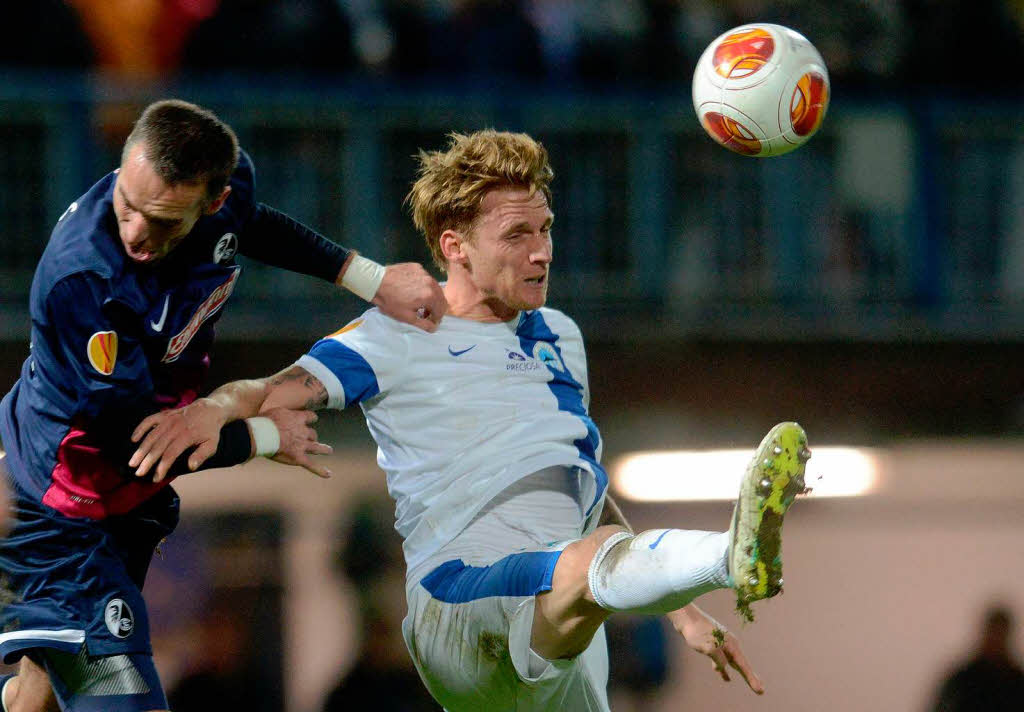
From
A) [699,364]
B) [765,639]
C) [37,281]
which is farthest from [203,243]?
[765,639]

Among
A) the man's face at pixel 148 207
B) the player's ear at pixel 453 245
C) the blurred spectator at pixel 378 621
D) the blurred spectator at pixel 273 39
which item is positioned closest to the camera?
the man's face at pixel 148 207

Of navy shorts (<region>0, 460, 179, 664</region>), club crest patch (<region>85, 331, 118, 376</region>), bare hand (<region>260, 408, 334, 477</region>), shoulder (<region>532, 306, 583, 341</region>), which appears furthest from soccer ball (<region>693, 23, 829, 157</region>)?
navy shorts (<region>0, 460, 179, 664</region>)

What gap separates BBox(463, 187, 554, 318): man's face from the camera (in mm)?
3992

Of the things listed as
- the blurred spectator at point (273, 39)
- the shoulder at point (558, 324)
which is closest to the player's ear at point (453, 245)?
the shoulder at point (558, 324)

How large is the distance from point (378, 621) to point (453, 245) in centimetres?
293

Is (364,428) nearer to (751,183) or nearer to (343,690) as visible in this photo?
(343,690)

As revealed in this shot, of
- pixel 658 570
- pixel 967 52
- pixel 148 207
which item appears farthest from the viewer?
pixel 967 52

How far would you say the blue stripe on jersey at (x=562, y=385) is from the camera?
4.04 m

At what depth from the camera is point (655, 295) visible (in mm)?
7223

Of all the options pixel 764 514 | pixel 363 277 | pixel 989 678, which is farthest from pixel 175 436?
pixel 989 678

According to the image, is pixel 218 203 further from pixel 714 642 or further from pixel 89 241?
pixel 714 642

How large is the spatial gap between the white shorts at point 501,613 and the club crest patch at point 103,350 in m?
1.05

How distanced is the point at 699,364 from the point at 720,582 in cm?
413

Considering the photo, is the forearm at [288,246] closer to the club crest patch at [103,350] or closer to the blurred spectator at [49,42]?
the club crest patch at [103,350]
